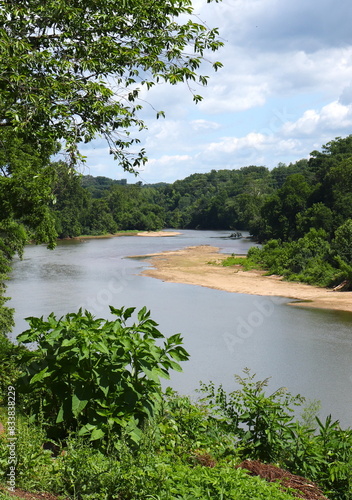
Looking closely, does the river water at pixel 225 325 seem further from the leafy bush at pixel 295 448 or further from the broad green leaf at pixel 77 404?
the broad green leaf at pixel 77 404

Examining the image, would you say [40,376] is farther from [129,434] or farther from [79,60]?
[79,60]

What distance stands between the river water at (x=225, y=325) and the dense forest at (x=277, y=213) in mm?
5469

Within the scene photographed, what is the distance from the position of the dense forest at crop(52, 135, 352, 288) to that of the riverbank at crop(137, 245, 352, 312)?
5.90 ft

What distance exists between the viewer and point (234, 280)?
34250 millimetres

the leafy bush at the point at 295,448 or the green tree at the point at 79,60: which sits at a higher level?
the green tree at the point at 79,60

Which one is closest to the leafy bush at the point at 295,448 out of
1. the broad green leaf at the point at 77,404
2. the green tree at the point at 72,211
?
the broad green leaf at the point at 77,404

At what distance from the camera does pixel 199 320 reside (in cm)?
2086

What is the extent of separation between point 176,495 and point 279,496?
0.67 meters
